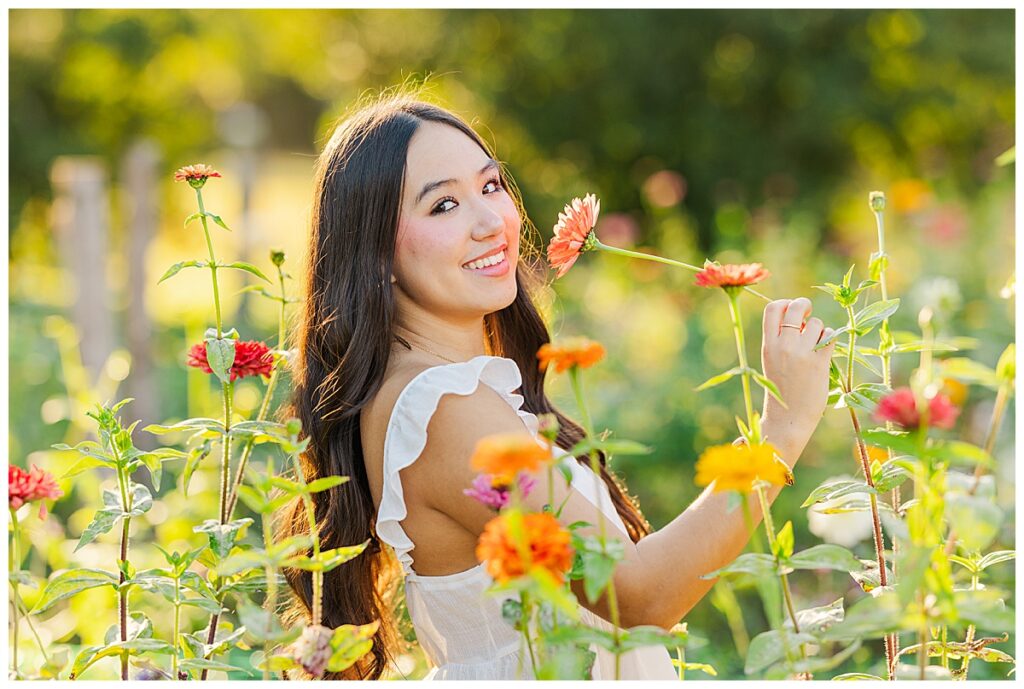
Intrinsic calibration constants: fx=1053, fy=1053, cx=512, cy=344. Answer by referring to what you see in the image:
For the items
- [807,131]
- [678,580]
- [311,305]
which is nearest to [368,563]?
[311,305]

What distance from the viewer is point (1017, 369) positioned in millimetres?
912

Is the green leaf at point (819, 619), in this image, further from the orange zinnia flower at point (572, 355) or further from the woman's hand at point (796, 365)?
the orange zinnia flower at point (572, 355)

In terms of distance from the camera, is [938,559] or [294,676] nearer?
[938,559]

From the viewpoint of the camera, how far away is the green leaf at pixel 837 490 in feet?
3.63

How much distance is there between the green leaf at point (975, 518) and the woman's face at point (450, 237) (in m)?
0.74

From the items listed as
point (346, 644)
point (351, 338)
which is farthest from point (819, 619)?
point (351, 338)

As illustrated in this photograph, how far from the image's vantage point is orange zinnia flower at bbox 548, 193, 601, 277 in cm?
121

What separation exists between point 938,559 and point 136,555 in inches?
97.7

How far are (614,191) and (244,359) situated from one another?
19.1 feet

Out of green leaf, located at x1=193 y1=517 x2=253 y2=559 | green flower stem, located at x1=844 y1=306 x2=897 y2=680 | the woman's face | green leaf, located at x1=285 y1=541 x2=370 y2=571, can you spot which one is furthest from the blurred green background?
green leaf, located at x1=285 y1=541 x2=370 y2=571

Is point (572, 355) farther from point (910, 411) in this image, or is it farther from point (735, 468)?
point (910, 411)

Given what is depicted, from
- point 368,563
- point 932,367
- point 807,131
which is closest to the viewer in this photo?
point 932,367

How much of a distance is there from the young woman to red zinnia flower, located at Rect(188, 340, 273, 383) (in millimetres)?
161

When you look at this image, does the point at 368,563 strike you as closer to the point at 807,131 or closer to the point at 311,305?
the point at 311,305
